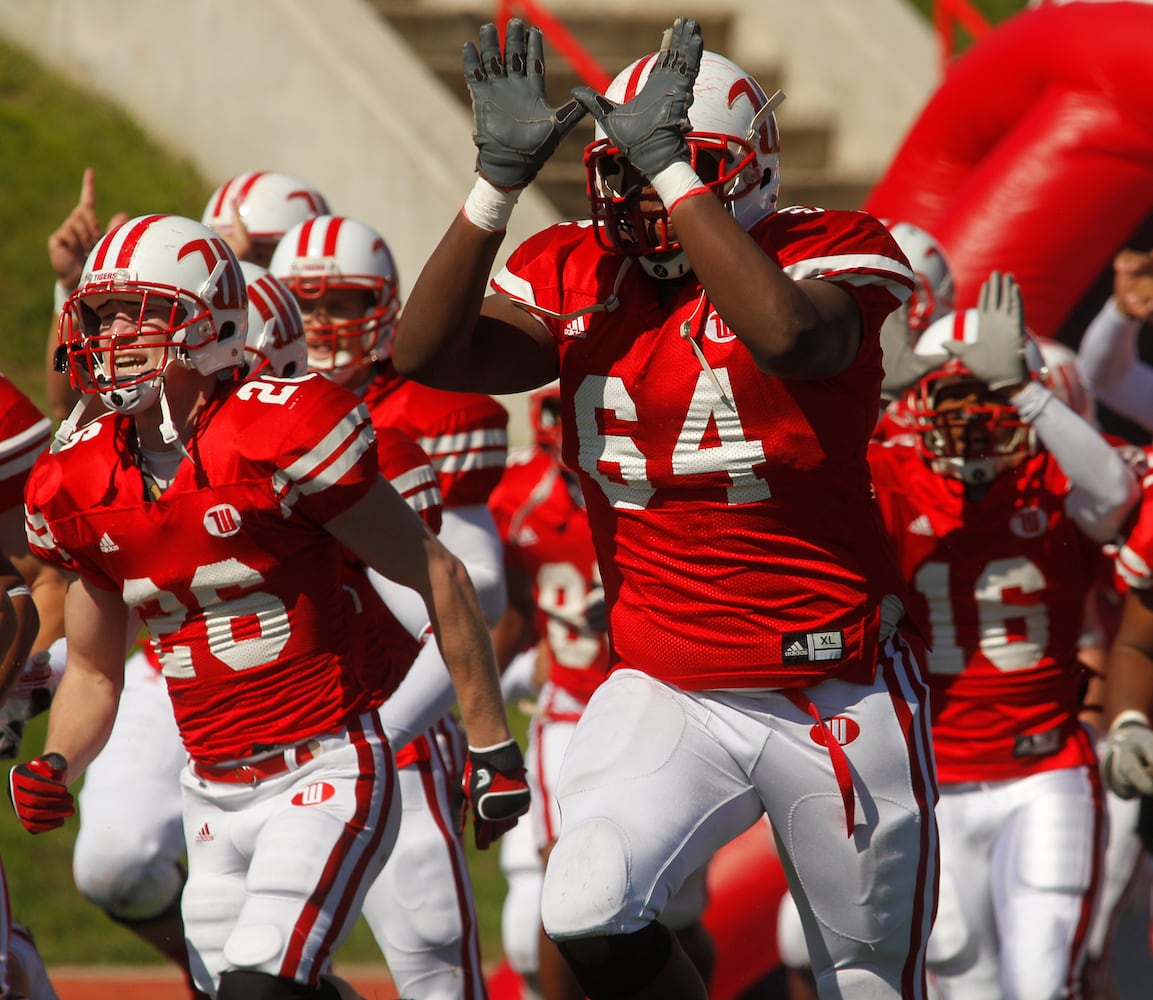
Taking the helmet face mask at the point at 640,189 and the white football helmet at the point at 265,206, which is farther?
the white football helmet at the point at 265,206

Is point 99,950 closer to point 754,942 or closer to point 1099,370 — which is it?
point 754,942

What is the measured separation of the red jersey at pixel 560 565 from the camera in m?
6.05

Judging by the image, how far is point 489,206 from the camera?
10.9 ft

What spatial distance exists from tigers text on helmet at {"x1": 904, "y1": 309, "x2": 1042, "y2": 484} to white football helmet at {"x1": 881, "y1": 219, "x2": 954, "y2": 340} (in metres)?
0.87

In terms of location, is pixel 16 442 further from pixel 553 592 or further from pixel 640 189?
pixel 553 592

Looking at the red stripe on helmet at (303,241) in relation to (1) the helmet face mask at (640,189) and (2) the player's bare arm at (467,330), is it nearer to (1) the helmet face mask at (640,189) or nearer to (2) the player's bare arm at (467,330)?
(2) the player's bare arm at (467,330)

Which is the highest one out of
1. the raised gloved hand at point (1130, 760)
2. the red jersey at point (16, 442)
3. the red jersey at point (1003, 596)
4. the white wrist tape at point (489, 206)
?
the white wrist tape at point (489, 206)

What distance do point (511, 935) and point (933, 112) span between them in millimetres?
3894

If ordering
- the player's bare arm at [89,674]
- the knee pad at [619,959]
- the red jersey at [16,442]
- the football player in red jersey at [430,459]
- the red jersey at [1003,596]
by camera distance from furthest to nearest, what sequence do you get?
1. the red jersey at [1003,596]
2. the football player in red jersey at [430,459]
3. the red jersey at [16,442]
4. the player's bare arm at [89,674]
5. the knee pad at [619,959]

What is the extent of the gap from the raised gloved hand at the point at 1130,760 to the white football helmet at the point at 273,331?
2159 mm

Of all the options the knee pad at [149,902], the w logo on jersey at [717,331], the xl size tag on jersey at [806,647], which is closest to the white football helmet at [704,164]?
the w logo on jersey at [717,331]

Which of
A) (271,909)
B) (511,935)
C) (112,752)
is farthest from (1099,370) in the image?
(271,909)

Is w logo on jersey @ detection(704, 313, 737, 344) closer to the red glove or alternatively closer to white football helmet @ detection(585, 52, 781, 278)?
white football helmet @ detection(585, 52, 781, 278)

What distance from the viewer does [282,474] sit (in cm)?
369
